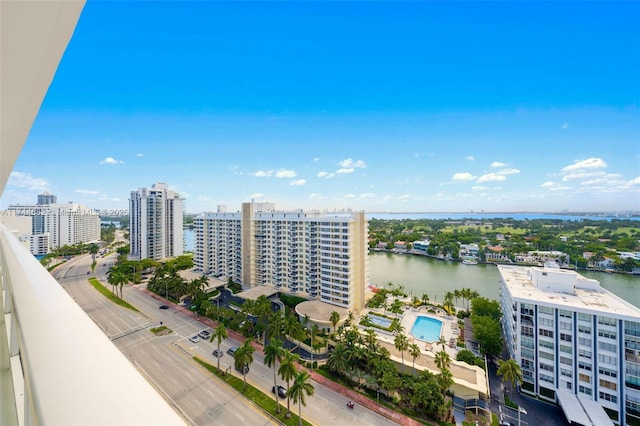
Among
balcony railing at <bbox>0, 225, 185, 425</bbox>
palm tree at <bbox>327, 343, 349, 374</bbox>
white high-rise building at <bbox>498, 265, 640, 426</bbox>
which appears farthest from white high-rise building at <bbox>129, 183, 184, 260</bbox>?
balcony railing at <bbox>0, 225, 185, 425</bbox>

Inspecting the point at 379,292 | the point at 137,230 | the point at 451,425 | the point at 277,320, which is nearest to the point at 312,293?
the point at 379,292

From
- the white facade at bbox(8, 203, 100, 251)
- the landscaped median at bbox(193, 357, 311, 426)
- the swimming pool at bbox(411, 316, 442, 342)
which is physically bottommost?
the landscaped median at bbox(193, 357, 311, 426)

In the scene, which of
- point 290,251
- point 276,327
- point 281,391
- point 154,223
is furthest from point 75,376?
point 154,223

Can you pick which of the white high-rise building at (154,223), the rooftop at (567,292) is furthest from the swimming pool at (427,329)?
the white high-rise building at (154,223)

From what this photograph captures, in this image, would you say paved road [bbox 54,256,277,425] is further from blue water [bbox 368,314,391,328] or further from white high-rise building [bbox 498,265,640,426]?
white high-rise building [bbox 498,265,640,426]

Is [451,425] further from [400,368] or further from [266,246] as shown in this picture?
[266,246]

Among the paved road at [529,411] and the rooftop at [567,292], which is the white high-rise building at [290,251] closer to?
the paved road at [529,411]
